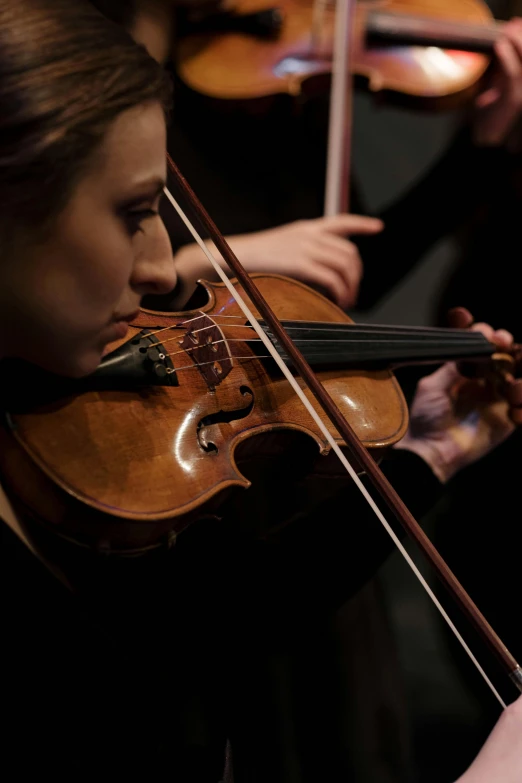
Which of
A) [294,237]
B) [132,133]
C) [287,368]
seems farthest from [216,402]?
[294,237]

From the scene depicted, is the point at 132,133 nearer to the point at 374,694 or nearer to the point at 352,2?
the point at 374,694

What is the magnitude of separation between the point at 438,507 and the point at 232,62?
0.88 meters

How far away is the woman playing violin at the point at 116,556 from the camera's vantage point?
0.44 m

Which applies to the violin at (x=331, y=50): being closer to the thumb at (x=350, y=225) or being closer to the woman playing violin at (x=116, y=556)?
the thumb at (x=350, y=225)

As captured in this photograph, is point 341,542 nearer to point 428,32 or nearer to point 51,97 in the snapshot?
point 51,97

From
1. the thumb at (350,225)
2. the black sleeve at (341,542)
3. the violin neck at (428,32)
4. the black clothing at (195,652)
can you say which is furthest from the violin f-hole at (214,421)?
the violin neck at (428,32)

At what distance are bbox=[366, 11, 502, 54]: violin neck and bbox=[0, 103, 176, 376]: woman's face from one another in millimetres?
962

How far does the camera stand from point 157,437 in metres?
0.59

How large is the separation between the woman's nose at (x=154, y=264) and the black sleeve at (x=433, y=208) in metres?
0.92

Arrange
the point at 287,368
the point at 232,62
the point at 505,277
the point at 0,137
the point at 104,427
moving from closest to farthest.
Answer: the point at 0,137 < the point at 104,427 < the point at 287,368 < the point at 232,62 < the point at 505,277

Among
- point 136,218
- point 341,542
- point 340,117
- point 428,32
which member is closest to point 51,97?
point 136,218

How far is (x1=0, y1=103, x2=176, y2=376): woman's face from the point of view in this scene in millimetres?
456

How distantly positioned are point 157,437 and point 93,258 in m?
0.18

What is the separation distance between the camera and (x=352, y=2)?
1.25 meters
